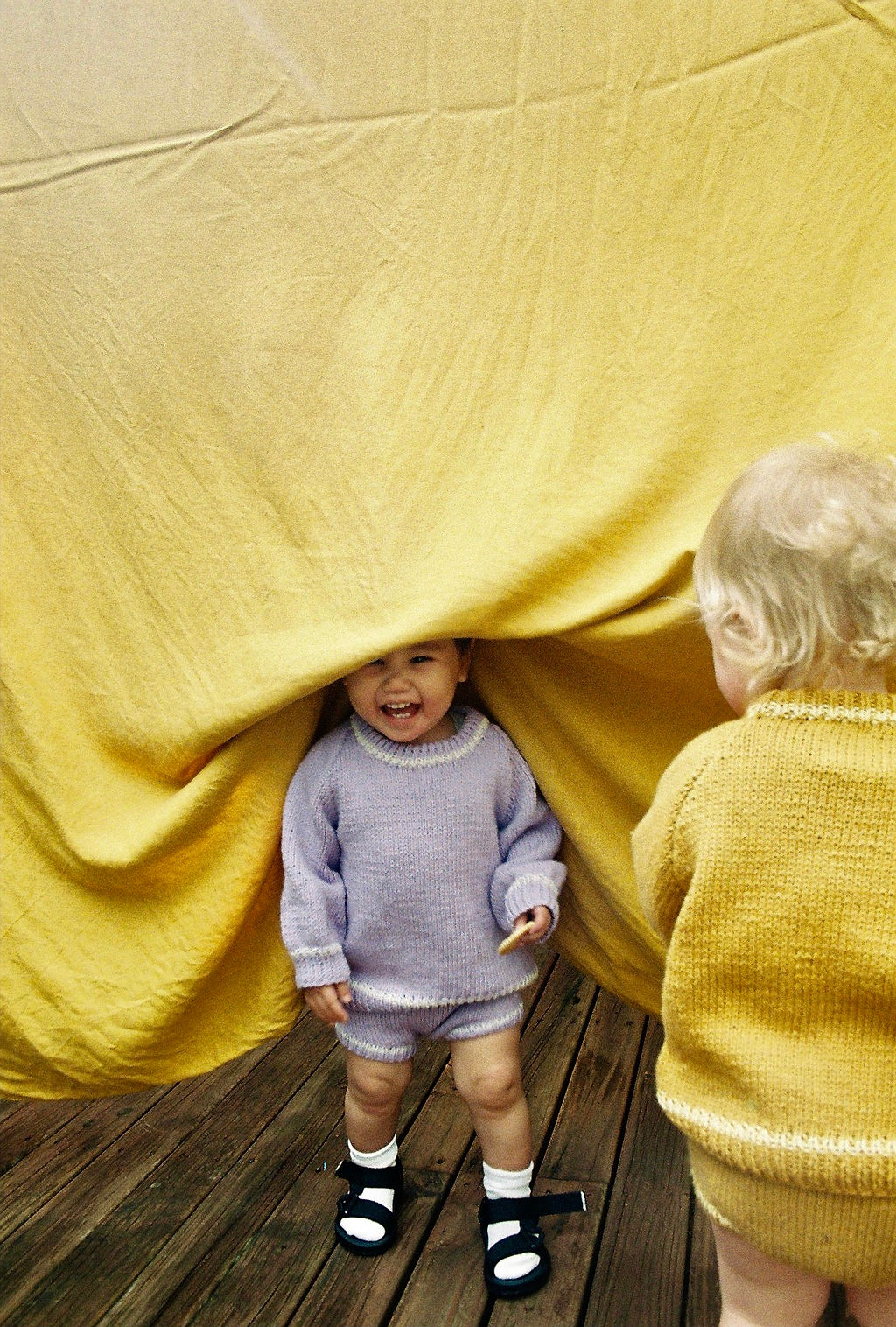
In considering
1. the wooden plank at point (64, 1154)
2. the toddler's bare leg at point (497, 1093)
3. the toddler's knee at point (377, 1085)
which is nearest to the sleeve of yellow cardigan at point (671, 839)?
the toddler's bare leg at point (497, 1093)

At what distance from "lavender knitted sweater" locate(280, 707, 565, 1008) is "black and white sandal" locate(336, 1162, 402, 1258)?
0.26m

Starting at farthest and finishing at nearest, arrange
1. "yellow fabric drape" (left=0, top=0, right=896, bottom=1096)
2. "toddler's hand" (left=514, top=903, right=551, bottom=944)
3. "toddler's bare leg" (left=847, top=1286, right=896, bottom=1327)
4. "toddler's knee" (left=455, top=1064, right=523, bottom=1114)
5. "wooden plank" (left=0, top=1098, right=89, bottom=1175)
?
"wooden plank" (left=0, top=1098, right=89, bottom=1175), "toddler's knee" (left=455, top=1064, right=523, bottom=1114), "toddler's hand" (left=514, top=903, right=551, bottom=944), "yellow fabric drape" (left=0, top=0, right=896, bottom=1096), "toddler's bare leg" (left=847, top=1286, right=896, bottom=1327)

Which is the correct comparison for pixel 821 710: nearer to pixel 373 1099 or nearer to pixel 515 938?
pixel 515 938

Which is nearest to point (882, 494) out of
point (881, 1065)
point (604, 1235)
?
point (881, 1065)

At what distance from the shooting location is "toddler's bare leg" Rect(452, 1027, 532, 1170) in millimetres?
1541

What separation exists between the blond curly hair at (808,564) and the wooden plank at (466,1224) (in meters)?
0.86

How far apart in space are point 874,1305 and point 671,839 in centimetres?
48

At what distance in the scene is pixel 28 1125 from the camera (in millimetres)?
1998

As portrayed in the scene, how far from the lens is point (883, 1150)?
103cm

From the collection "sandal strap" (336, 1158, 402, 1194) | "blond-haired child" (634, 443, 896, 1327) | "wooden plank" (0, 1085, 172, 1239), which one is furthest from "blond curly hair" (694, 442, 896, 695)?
"wooden plank" (0, 1085, 172, 1239)

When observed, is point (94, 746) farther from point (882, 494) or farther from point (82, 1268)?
point (882, 494)

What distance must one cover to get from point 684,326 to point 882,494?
35cm

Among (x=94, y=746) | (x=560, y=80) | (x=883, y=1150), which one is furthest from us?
(x=94, y=746)

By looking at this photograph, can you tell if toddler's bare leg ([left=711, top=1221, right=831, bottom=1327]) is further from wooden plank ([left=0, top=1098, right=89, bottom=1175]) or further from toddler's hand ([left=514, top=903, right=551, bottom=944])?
wooden plank ([left=0, top=1098, right=89, bottom=1175])
